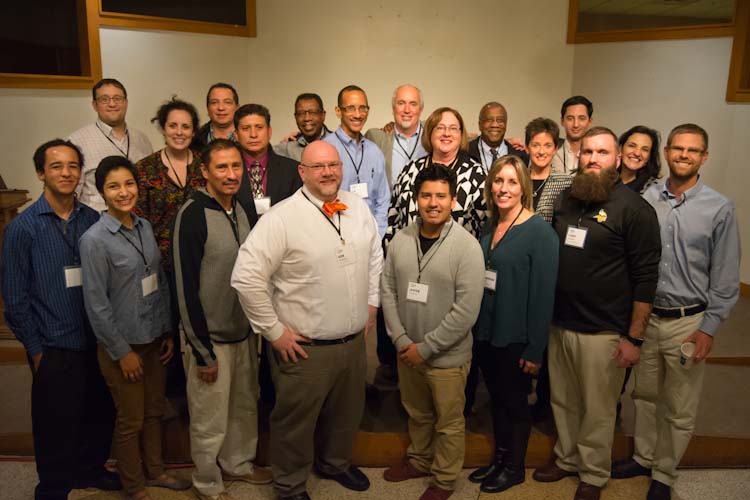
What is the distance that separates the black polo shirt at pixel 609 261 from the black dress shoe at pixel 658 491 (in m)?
0.82

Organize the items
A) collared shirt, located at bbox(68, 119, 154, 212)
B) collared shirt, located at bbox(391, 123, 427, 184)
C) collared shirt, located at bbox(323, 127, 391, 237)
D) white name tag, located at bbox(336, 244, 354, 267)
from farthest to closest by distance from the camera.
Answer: collared shirt, located at bbox(391, 123, 427, 184) < collared shirt, located at bbox(323, 127, 391, 237) < collared shirt, located at bbox(68, 119, 154, 212) < white name tag, located at bbox(336, 244, 354, 267)

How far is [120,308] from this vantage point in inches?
91.1

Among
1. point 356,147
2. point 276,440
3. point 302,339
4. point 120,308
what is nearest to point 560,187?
point 356,147

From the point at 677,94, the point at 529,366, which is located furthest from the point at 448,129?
the point at 677,94

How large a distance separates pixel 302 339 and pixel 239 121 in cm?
120

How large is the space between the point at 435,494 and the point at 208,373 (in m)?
1.23

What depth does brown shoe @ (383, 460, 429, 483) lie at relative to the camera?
8.99 feet

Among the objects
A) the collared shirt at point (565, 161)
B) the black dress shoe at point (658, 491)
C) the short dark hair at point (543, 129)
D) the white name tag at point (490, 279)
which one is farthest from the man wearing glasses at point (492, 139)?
the black dress shoe at point (658, 491)

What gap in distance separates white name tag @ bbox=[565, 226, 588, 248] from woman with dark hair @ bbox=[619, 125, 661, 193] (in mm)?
674

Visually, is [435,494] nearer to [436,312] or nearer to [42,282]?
[436,312]

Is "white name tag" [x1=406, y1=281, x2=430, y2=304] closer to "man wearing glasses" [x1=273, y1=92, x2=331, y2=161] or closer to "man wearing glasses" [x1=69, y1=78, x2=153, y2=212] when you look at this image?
"man wearing glasses" [x1=273, y1=92, x2=331, y2=161]

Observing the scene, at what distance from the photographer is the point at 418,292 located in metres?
2.44

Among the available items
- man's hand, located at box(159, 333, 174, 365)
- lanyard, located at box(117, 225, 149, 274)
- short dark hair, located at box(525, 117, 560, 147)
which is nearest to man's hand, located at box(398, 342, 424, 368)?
man's hand, located at box(159, 333, 174, 365)

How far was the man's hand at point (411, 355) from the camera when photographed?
2.46 metres
